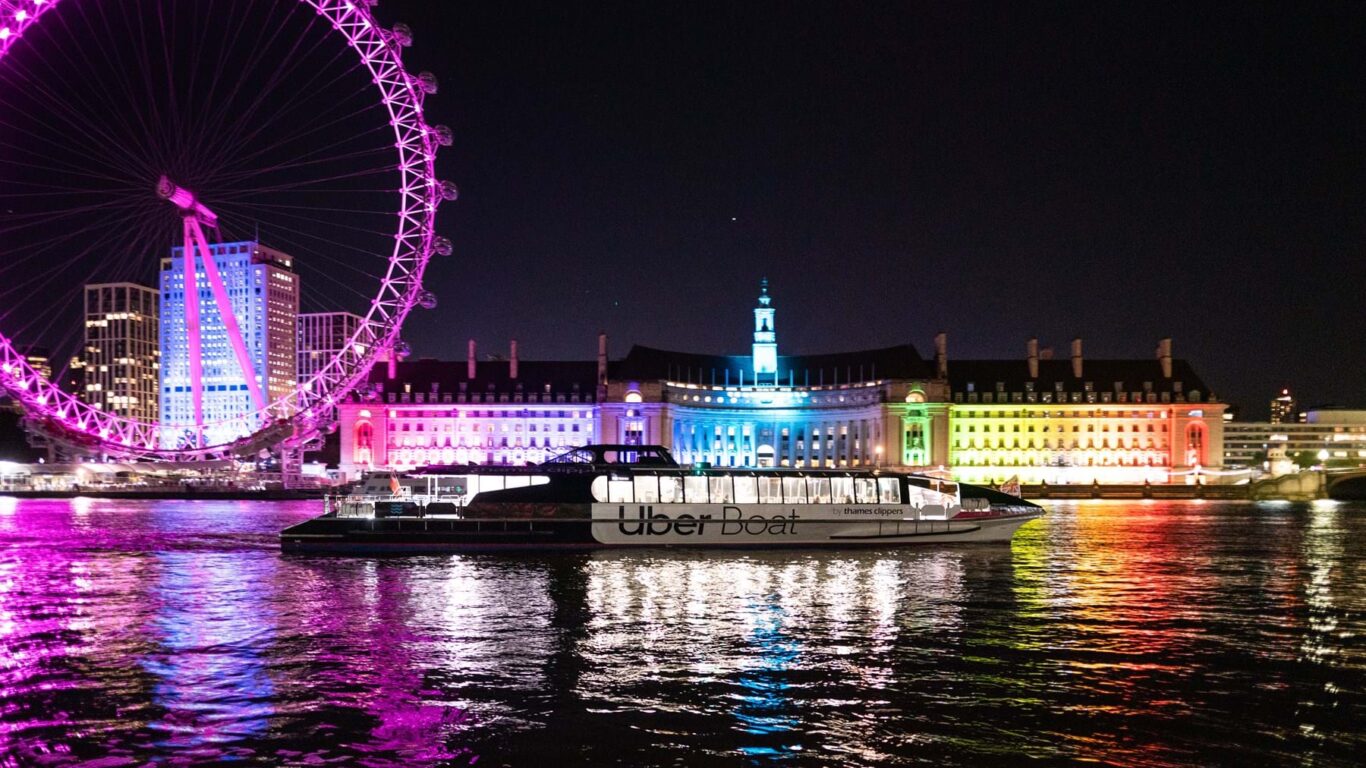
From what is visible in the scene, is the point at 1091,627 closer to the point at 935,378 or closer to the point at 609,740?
the point at 609,740

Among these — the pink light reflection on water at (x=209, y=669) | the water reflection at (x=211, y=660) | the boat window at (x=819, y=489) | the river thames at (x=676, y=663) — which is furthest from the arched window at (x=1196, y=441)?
the water reflection at (x=211, y=660)

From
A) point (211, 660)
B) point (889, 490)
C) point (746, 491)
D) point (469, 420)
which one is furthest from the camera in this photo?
point (469, 420)

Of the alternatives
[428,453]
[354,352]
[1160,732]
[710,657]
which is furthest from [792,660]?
[428,453]

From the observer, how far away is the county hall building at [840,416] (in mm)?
176000

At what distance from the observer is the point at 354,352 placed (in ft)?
224

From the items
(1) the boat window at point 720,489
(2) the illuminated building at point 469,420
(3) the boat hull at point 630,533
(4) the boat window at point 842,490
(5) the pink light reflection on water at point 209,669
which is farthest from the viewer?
(2) the illuminated building at point 469,420

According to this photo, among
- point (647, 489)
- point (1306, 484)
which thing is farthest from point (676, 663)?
point (1306, 484)

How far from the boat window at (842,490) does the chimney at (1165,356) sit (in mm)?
137701

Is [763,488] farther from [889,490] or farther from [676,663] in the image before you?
[676,663]

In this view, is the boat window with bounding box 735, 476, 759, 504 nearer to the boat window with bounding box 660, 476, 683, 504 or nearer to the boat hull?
the boat hull

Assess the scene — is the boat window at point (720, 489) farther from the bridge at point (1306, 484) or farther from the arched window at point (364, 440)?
the arched window at point (364, 440)

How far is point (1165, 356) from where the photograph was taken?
181 m

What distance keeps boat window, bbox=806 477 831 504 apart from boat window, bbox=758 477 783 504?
4.70 feet

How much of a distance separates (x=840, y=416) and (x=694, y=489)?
13041 centimetres
